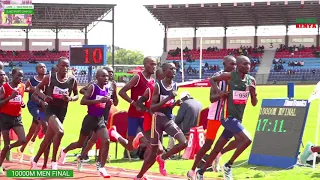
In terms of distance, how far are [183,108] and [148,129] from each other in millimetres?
4139

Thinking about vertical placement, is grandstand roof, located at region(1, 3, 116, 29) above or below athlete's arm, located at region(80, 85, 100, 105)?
above

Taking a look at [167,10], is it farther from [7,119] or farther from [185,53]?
[7,119]

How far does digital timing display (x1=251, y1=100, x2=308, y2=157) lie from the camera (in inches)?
478

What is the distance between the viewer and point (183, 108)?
46.8 feet

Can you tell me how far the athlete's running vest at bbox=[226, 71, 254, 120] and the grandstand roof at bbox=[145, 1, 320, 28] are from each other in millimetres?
60650

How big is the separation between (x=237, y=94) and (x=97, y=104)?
255cm

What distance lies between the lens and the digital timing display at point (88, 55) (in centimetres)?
3425

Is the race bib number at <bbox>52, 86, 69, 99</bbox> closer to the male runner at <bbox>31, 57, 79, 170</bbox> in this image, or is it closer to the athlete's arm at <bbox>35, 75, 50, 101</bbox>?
the male runner at <bbox>31, 57, 79, 170</bbox>

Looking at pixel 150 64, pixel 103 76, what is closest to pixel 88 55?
pixel 103 76

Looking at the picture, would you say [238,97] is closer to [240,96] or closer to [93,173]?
[240,96]

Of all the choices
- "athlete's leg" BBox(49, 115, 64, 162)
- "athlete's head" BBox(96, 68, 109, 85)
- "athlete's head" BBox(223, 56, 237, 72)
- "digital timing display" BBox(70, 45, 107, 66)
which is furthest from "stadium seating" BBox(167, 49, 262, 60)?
"athlete's head" BBox(223, 56, 237, 72)

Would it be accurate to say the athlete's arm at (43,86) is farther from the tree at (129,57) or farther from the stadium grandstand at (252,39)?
the tree at (129,57)

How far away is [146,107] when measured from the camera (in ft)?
33.4

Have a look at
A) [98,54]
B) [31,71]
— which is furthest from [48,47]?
[98,54]
